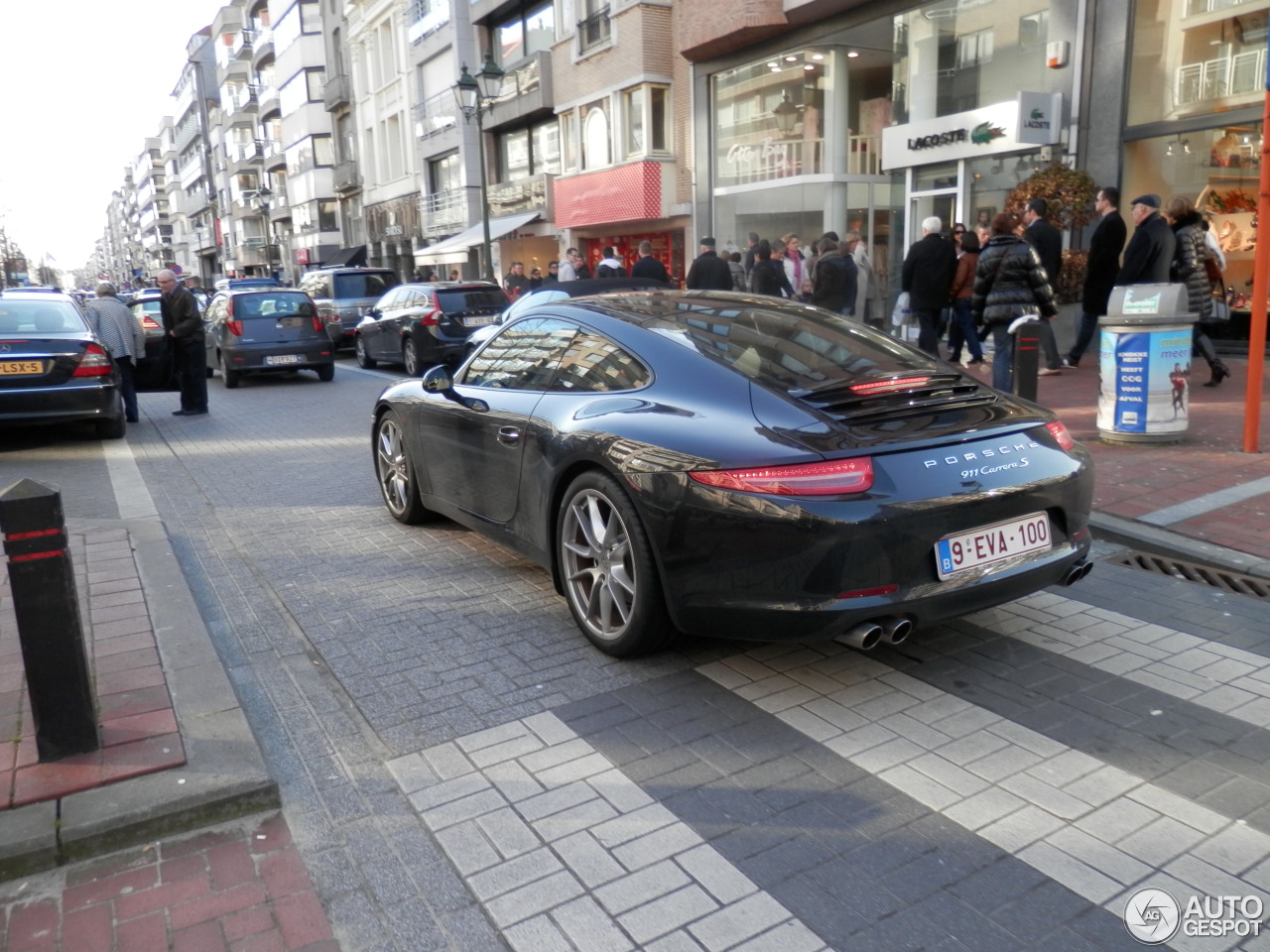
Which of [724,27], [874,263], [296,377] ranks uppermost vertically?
[724,27]

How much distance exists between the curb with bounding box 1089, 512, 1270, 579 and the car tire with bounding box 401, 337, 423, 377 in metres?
11.6

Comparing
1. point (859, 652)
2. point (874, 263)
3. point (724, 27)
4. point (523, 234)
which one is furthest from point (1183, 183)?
point (523, 234)

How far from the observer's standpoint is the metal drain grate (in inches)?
191

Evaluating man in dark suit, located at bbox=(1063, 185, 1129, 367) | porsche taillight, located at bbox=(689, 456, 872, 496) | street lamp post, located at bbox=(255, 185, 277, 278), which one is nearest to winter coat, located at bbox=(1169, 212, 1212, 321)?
man in dark suit, located at bbox=(1063, 185, 1129, 367)

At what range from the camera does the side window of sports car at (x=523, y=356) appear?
4.84 meters

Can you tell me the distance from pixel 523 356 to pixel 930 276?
7.78m

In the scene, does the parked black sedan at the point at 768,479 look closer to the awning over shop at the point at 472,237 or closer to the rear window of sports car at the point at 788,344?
the rear window of sports car at the point at 788,344

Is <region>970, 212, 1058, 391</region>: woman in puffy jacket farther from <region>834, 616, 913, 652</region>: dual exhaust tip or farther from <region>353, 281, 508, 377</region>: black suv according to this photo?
<region>353, 281, 508, 377</region>: black suv

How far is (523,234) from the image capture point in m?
31.5

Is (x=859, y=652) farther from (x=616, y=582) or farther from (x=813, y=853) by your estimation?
(x=813, y=853)

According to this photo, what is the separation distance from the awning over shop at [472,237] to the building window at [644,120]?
5.73 meters

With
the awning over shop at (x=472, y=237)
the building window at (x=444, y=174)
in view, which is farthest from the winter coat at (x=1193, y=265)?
the building window at (x=444, y=174)

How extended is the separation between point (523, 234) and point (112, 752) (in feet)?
96.8

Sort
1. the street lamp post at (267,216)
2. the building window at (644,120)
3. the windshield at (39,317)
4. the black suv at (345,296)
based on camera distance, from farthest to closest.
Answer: the street lamp post at (267,216) < the building window at (644,120) < the black suv at (345,296) < the windshield at (39,317)
